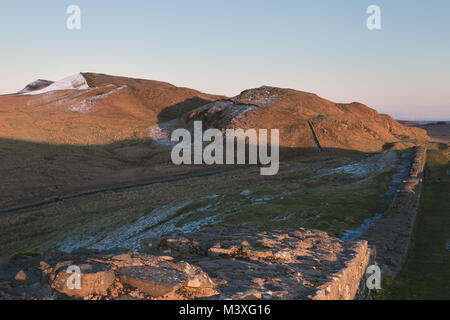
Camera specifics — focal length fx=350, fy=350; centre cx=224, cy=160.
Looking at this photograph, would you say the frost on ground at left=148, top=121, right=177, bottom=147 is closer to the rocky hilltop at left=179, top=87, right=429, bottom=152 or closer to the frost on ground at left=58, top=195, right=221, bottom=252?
the rocky hilltop at left=179, top=87, right=429, bottom=152

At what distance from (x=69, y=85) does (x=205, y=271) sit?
18222cm

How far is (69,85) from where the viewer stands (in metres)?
171

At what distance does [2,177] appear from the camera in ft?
219

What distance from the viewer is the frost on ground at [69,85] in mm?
166000

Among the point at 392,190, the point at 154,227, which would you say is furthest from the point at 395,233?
the point at 154,227

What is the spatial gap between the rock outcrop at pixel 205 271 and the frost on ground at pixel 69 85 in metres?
170

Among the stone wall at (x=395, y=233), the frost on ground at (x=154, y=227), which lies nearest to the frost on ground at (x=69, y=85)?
the frost on ground at (x=154, y=227)

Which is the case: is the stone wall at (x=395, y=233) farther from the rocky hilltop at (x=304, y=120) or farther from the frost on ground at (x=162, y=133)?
the frost on ground at (x=162, y=133)

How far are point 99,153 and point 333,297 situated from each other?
306 feet

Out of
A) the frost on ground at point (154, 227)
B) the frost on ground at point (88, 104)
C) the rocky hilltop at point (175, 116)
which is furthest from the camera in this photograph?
the frost on ground at point (88, 104)

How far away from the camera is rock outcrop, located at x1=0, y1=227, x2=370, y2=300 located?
715cm

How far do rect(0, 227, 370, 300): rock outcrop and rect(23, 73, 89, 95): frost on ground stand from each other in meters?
170

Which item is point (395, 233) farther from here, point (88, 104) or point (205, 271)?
point (88, 104)
